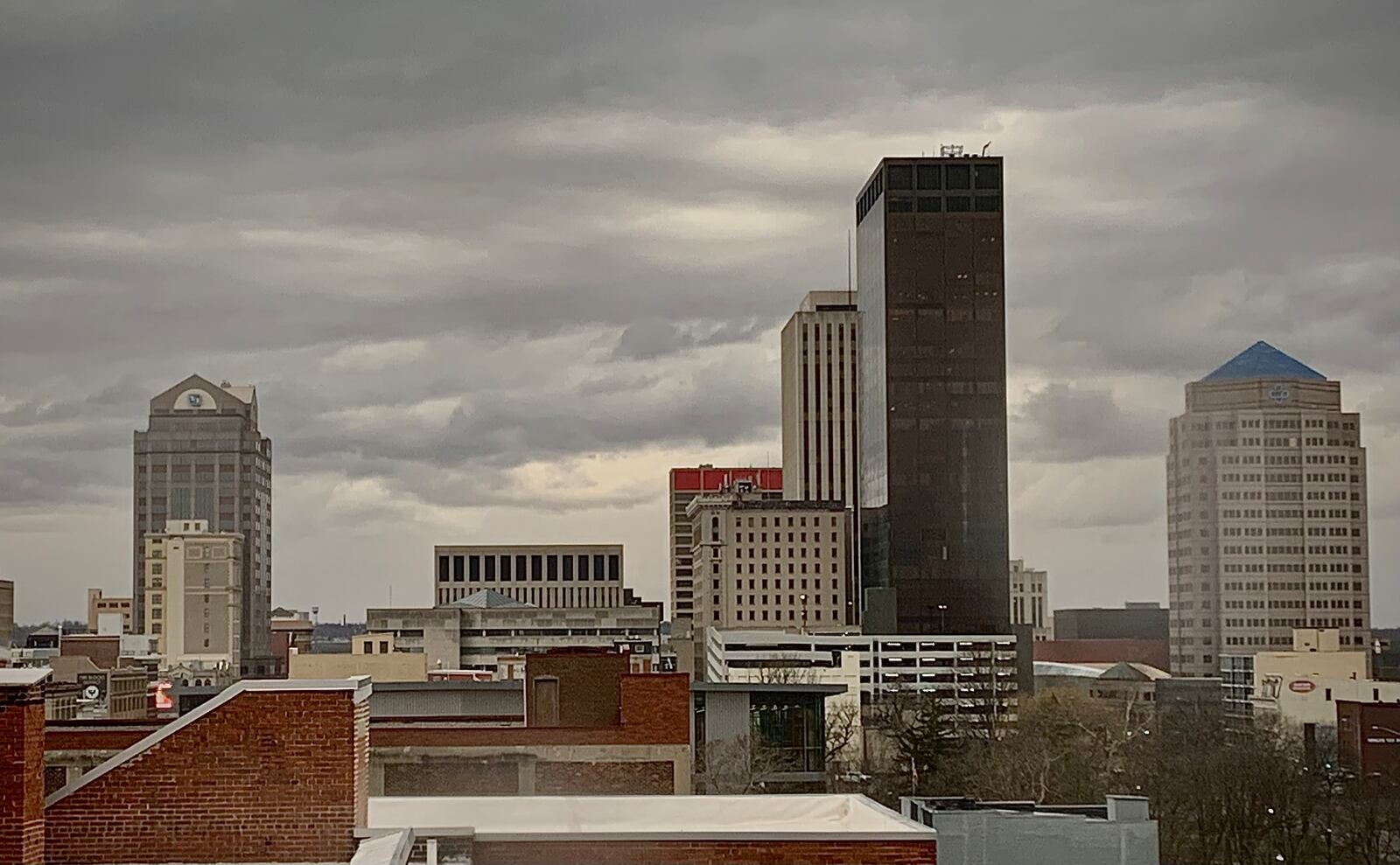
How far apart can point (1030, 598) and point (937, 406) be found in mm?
A: 21264

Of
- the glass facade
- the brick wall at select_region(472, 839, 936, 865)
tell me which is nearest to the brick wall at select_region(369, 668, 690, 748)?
the brick wall at select_region(472, 839, 936, 865)

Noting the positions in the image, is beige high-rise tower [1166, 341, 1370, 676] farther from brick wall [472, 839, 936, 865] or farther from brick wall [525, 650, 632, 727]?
brick wall [472, 839, 936, 865]

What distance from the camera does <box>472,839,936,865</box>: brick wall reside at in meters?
14.9

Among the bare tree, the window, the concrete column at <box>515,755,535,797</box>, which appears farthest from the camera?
the window

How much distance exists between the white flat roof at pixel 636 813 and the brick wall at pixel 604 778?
13017 millimetres

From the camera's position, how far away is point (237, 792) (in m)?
13.5

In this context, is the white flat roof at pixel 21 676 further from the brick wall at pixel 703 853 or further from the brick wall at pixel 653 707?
the brick wall at pixel 653 707

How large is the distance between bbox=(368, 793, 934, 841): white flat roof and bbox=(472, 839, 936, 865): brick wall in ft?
4.72

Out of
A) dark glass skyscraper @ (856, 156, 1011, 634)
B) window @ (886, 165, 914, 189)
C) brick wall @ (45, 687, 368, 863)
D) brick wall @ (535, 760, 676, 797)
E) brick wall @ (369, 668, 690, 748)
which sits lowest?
brick wall @ (535, 760, 676, 797)

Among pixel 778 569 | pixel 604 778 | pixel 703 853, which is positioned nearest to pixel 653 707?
pixel 604 778

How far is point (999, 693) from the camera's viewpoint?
135 m

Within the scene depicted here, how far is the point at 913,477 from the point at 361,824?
6809 inches

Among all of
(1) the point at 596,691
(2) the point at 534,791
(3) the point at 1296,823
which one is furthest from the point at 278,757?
(3) the point at 1296,823

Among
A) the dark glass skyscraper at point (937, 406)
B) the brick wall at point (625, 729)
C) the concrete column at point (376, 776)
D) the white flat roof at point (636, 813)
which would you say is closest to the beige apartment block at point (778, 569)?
the dark glass skyscraper at point (937, 406)
